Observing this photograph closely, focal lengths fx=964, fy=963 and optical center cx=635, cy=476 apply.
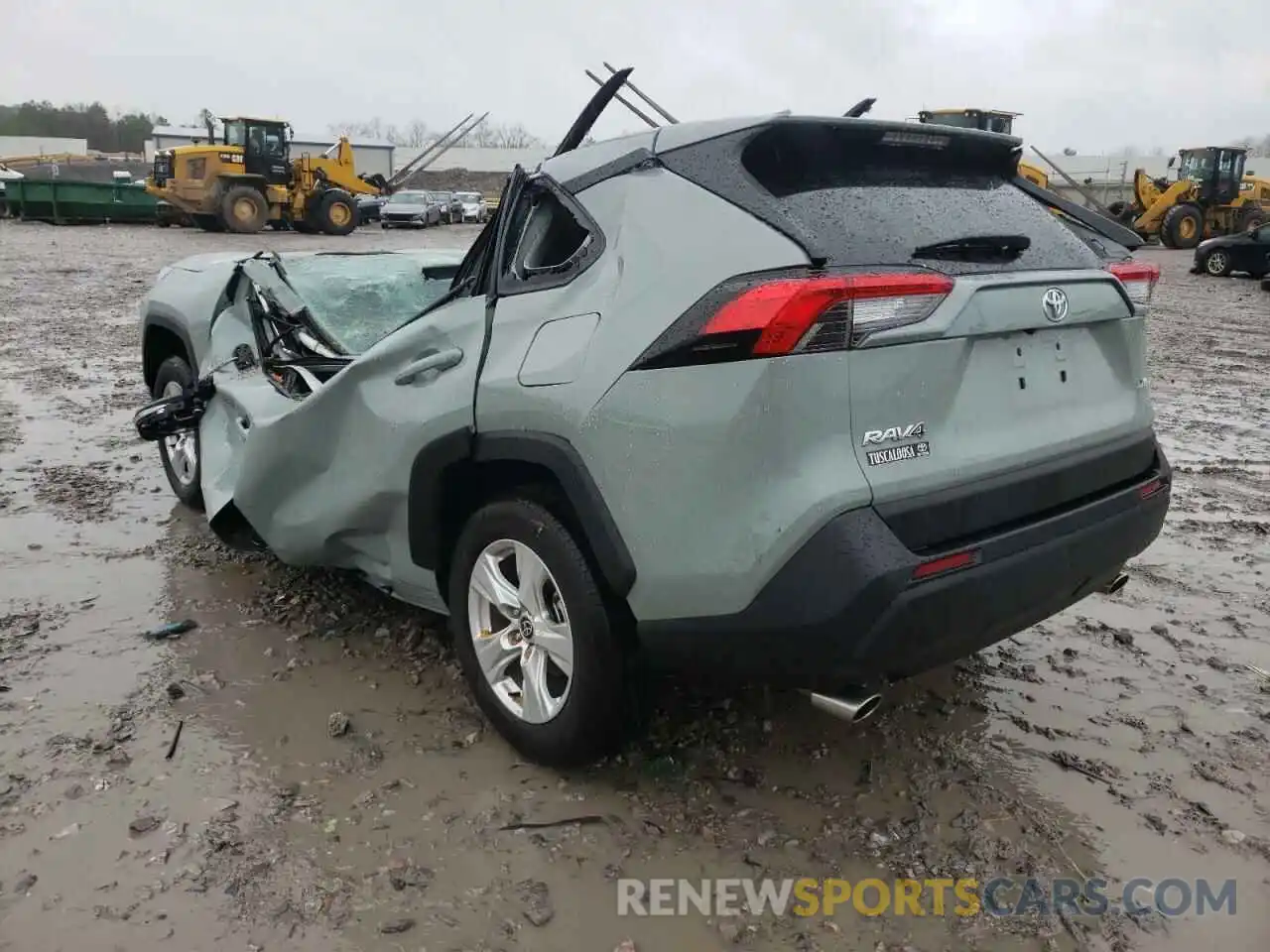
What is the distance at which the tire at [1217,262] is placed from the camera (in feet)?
66.6

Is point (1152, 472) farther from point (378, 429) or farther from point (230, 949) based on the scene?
point (230, 949)

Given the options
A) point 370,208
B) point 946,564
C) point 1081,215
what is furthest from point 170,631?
point 370,208

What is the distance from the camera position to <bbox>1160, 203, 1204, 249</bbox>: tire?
1067 inches

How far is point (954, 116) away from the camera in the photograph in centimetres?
2509

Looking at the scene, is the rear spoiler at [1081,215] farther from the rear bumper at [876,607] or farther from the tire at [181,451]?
the tire at [181,451]

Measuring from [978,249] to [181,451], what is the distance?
4.16 meters

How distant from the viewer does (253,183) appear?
27.9 metres

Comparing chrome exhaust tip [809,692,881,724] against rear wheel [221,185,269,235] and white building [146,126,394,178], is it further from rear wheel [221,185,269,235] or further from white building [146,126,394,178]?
white building [146,126,394,178]

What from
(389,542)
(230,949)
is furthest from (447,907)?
(389,542)

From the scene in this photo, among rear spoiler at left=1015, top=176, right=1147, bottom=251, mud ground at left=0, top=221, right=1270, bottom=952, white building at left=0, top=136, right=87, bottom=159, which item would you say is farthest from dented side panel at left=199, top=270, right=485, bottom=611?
white building at left=0, top=136, right=87, bottom=159

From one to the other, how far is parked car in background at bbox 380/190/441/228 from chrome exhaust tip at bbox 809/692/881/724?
3524 centimetres

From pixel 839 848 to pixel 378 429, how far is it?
1.86 meters

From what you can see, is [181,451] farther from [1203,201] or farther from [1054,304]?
[1203,201]

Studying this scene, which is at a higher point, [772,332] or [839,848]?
[772,332]
